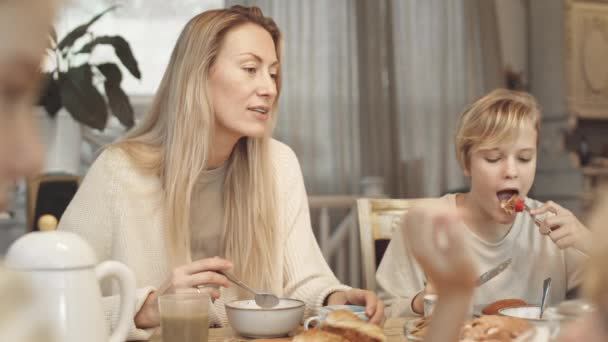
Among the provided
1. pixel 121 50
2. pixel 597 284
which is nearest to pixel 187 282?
pixel 597 284

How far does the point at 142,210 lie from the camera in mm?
1723

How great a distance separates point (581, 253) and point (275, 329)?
3.31 ft

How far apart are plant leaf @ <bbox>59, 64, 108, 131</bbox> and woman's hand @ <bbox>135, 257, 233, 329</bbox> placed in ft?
5.06

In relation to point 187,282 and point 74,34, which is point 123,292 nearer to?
point 187,282

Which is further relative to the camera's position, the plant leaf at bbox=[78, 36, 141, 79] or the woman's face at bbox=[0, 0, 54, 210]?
the plant leaf at bbox=[78, 36, 141, 79]

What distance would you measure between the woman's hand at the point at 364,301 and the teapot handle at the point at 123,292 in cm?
49

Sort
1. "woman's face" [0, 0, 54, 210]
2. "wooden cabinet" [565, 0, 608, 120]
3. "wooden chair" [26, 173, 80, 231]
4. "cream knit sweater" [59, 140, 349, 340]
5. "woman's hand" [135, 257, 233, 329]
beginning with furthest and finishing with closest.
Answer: "wooden cabinet" [565, 0, 608, 120] → "wooden chair" [26, 173, 80, 231] → "cream knit sweater" [59, 140, 349, 340] → "woman's hand" [135, 257, 233, 329] → "woman's face" [0, 0, 54, 210]

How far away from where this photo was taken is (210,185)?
6.06 ft

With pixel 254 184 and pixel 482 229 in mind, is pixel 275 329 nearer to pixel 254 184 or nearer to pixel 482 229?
pixel 254 184

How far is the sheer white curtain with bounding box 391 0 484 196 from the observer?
13.3ft

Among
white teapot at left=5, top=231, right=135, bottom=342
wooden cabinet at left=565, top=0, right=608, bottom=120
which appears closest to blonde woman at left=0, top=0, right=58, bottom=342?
white teapot at left=5, top=231, right=135, bottom=342

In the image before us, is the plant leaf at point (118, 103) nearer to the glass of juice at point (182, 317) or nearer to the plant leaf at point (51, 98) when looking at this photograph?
the plant leaf at point (51, 98)

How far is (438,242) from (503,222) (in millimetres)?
1549

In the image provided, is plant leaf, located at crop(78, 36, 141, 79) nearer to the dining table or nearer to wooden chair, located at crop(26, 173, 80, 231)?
wooden chair, located at crop(26, 173, 80, 231)
